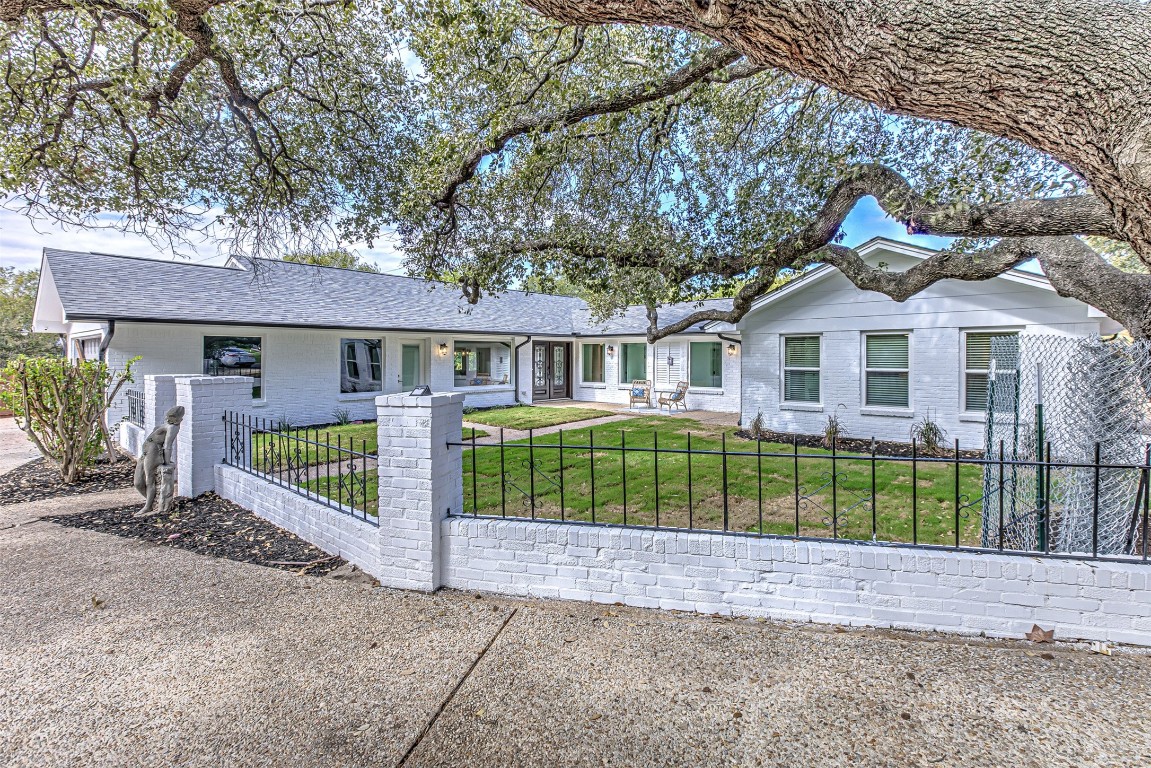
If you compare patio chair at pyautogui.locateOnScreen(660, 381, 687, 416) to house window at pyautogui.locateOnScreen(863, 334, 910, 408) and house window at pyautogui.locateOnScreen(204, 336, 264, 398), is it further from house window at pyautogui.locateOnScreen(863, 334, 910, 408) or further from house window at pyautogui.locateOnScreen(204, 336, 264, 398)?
house window at pyautogui.locateOnScreen(204, 336, 264, 398)

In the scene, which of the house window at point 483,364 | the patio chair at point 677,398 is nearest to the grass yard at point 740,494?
the patio chair at point 677,398

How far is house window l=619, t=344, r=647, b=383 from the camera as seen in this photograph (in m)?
17.2

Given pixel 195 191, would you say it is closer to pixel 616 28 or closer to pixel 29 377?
pixel 29 377

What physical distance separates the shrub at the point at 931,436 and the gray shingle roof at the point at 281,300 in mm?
8172

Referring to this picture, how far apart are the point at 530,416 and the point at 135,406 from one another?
8209 millimetres

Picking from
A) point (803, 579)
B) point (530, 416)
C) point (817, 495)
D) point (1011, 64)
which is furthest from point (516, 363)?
point (1011, 64)

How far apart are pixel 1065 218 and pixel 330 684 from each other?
574 cm

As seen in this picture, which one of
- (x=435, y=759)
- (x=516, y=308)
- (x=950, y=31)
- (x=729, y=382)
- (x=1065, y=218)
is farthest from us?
(x=516, y=308)

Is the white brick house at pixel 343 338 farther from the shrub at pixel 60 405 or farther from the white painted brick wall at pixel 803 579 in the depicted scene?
the white painted brick wall at pixel 803 579

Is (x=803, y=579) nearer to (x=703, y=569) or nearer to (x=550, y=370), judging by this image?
(x=703, y=569)

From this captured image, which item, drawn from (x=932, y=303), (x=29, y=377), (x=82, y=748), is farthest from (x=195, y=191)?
(x=932, y=303)

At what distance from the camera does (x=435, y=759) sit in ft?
7.38

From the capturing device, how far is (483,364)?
17109 mm

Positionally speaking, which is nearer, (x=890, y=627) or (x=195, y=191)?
(x=890, y=627)
